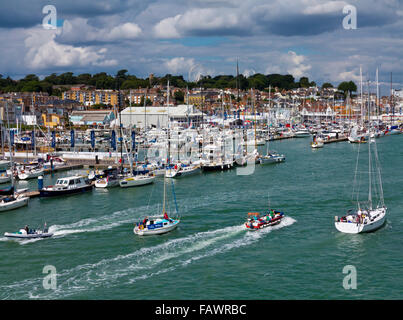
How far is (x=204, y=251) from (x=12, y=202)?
13.9m

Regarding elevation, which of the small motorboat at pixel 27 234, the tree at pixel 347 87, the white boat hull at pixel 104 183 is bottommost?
the small motorboat at pixel 27 234

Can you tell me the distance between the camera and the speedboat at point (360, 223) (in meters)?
21.3

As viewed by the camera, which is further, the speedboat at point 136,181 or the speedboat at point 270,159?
the speedboat at point 270,159

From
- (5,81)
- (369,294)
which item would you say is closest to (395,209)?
(369,294)

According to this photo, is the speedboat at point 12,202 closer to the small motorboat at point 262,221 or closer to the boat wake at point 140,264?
the boat wake at point 140,264

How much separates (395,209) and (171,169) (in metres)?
18.2

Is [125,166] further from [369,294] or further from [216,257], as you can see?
[369,294]

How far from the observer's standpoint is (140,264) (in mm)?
18203

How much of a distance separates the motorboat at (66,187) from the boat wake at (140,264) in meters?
13.4

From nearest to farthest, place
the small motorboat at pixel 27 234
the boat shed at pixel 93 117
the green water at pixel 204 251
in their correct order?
the green water at pixel 204 251 < the small motorboat at pixel 27 234 < the boat shed at pixel 93 117

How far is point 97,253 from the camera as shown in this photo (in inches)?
766

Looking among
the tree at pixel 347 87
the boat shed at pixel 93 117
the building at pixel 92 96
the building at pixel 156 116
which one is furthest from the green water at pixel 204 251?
the tree at pixel 347 87

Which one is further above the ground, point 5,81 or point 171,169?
point 5,81

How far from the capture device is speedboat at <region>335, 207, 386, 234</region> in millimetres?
21266
